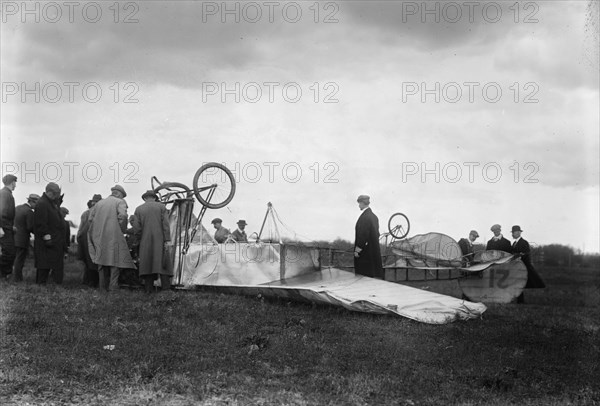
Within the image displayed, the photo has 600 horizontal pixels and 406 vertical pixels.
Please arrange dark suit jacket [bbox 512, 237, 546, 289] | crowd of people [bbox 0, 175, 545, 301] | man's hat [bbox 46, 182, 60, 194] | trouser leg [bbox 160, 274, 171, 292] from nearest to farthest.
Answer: crowd of people [bbox 0, 175, 545, 301], trouser leg [bbox 160, 274, 171, 292], man's hat [bbox 46, 182, 60, 194], dark suit jacket [bbox 512, 237, 546, 289]

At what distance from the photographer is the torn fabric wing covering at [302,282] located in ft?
31.1

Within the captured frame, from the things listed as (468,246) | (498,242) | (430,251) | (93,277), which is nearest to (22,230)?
(93,277)

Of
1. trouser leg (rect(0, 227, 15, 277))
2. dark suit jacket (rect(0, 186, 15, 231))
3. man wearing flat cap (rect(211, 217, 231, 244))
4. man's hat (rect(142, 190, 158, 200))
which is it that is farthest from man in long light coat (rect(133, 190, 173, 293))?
man wearing flat cap (rect(211, 217, 231, 244))

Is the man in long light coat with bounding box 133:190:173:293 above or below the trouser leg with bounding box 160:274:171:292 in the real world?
above

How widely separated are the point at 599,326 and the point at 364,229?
14.0 feet

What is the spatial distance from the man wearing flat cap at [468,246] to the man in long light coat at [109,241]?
22.8ft

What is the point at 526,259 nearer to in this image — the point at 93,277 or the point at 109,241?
the point at 109,241

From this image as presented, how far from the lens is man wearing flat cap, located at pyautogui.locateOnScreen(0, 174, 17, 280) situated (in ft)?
40.2

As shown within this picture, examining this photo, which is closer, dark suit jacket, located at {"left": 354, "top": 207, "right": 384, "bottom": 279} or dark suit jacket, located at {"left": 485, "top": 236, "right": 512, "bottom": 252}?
dark suit jacket, located at {"left": 354, "top": 207, "right": 384, "bottom": 279}

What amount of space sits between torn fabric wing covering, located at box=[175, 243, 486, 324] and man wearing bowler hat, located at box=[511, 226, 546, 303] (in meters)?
4.47

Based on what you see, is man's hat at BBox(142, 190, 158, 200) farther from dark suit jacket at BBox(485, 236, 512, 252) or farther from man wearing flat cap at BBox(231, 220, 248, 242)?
dark suit jacket at BBox(485, 236, 512, 252)

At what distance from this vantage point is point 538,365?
734 centimetres

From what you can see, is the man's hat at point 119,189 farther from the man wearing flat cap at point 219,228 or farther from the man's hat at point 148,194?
the man wearing flat cap at point 219,228

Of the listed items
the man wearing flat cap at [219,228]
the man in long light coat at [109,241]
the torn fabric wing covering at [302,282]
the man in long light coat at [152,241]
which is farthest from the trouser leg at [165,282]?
the man wearing flat cap at [219,228]
